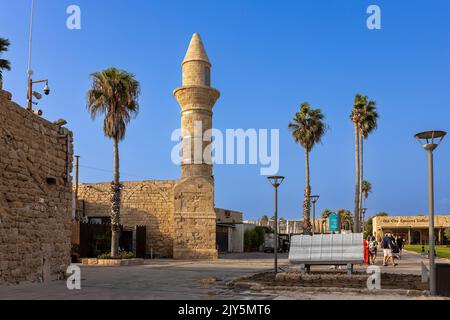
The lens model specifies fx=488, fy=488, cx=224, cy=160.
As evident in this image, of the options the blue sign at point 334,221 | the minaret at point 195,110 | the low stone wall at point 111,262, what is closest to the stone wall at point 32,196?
the low stone wall at point 111,262

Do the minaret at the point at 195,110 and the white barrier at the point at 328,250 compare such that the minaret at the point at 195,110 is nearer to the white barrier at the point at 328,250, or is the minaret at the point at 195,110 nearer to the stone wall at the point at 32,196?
the stone wall at the point at 32,196

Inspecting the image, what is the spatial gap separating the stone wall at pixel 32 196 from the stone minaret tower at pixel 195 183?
610 inches

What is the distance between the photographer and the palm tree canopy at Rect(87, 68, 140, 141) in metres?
23.7

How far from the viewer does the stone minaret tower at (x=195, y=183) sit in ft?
99.1

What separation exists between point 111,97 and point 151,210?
1151 cm

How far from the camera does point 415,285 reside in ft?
39.4

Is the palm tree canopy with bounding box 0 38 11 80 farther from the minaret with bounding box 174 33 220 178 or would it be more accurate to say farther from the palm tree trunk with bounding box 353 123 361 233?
the palm tree trunk with bounding box 353 123 361 233

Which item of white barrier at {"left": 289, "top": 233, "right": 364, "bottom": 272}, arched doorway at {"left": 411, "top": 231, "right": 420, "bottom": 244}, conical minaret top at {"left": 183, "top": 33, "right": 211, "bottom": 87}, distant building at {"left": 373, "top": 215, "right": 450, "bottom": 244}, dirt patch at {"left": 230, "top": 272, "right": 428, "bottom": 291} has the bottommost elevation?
arched doorway at {"left": 411, "top": 231, "right": 420, "bottom": 244}

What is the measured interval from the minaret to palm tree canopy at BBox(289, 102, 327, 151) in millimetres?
8279

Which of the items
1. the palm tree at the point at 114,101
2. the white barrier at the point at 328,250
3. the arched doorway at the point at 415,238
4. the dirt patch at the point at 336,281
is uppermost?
the palm tree at the point at 114,101

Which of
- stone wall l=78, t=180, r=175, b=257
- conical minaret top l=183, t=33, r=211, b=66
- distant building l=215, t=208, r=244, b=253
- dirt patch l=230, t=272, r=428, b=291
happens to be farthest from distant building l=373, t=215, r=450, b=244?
dirt patch l=230, t=272, r=428, b=291
